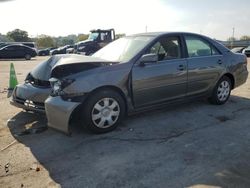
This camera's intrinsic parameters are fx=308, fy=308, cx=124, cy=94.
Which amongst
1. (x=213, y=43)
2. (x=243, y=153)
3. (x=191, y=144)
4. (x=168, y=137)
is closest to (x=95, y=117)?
(x=168, y=137)

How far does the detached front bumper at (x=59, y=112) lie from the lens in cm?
438

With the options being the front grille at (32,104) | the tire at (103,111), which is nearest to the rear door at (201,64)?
the tire at (103,111)

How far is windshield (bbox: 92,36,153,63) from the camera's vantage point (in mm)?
5215

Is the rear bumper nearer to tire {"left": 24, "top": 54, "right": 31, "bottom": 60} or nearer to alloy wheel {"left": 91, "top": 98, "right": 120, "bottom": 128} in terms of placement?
alloy wheel {"left": 91, "top": 98, "right": 120, "bottom": 128}

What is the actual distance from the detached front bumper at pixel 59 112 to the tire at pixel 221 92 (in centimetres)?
320

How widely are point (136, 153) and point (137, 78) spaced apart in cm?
141

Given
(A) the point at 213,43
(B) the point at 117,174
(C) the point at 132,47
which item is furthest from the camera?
(A) the point at 213,43

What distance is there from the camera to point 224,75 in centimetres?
651

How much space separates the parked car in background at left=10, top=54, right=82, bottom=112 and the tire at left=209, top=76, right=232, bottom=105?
293 centimetres

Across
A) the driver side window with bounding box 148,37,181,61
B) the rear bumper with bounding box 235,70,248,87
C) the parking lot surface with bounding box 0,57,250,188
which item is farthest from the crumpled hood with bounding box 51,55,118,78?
the rear bumper with bounding box 235,70,248,87

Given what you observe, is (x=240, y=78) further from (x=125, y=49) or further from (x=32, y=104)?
(x=32, y=104)

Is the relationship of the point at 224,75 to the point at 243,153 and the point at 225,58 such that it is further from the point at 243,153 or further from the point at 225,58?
the point at 243,153

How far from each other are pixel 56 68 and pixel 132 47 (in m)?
1.45

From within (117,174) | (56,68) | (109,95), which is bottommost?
(117,174)
